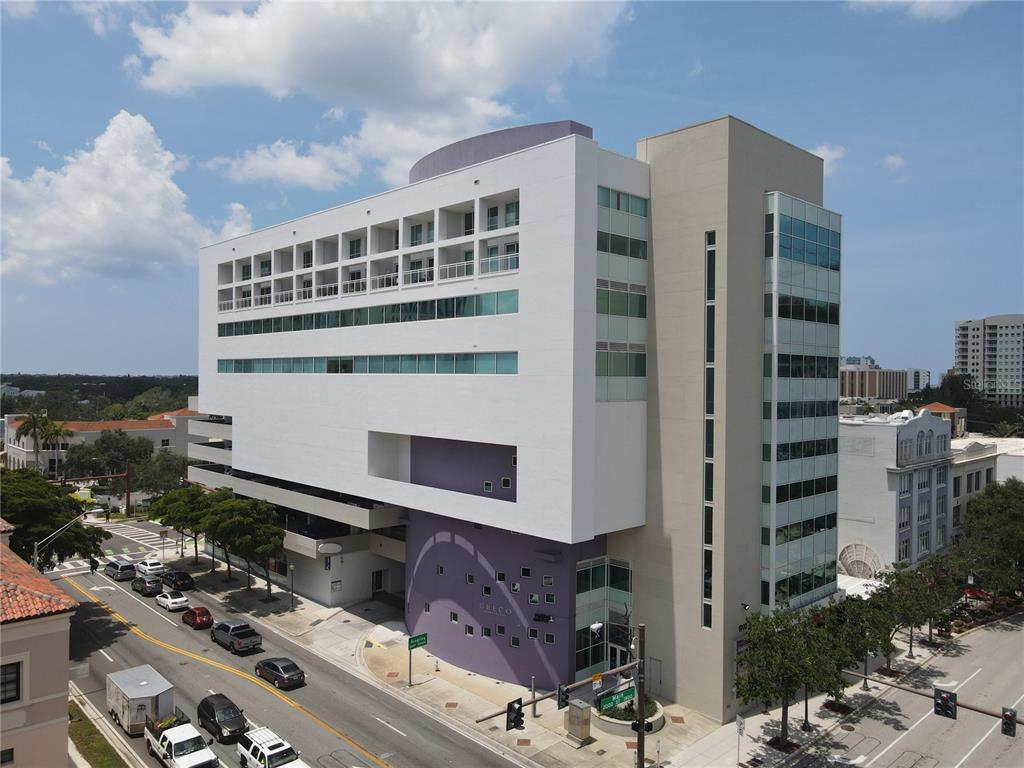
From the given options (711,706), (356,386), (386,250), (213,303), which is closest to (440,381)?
(356,386)

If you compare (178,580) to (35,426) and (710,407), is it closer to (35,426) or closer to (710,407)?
(710,407)

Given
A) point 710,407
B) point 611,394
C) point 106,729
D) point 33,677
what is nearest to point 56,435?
point 106,729

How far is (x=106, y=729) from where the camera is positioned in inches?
1262

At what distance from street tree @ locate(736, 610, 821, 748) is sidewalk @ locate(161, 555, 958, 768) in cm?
255

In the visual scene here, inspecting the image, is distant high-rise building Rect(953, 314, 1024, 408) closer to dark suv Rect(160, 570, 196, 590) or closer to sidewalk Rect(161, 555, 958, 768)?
sidewalk Rect(161, 555, 958, 768)

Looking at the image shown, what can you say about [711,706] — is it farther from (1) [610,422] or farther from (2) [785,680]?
(1) [610,422]

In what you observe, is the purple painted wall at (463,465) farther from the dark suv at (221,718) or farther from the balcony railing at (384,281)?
the dark suv at (221,718)

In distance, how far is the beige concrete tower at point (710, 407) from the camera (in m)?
34.6

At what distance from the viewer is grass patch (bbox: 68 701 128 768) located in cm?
2855

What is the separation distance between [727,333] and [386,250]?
25.1m

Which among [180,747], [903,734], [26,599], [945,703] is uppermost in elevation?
[26,599]

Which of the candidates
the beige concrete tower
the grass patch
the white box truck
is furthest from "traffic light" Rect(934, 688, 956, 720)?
the white box truck

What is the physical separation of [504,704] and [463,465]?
13835 mm

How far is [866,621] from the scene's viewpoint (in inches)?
1372
